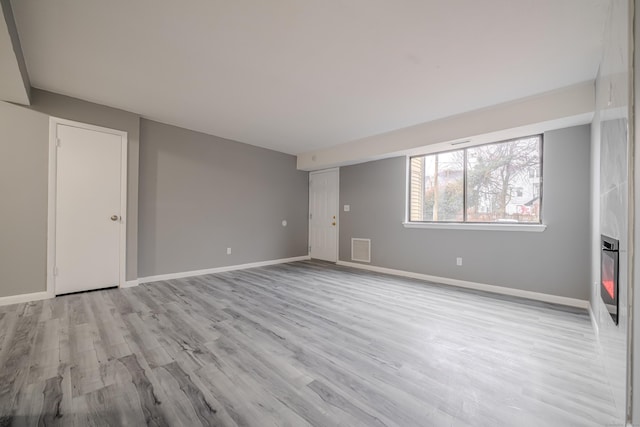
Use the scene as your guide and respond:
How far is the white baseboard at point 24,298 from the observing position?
9.29ft

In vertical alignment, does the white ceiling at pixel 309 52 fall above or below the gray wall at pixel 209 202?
above

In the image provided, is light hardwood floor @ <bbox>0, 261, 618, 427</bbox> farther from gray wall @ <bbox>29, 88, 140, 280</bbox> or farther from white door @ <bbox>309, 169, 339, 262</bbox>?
white door @ <bbox>309, 169, 339, 262</bbox>

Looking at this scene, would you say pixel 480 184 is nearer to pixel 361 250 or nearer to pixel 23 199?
pixel 361 250

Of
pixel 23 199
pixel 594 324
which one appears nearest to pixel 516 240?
pixel 594 324

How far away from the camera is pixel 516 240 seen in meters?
3.45

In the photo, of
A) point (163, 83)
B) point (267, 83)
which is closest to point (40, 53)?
point (163, 83)

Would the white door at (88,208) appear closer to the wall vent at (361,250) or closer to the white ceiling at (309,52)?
the white ceiling at (309,52)

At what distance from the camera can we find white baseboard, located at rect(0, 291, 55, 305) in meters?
2.83

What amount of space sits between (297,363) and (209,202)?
3.58 metres

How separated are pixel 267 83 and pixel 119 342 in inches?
111

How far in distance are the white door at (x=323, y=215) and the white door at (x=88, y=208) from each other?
380 cm

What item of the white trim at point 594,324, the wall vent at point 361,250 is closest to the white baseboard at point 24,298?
the wall vent at point 361,250

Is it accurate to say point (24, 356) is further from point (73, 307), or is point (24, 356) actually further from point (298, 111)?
point (298, 111)

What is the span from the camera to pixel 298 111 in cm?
354
